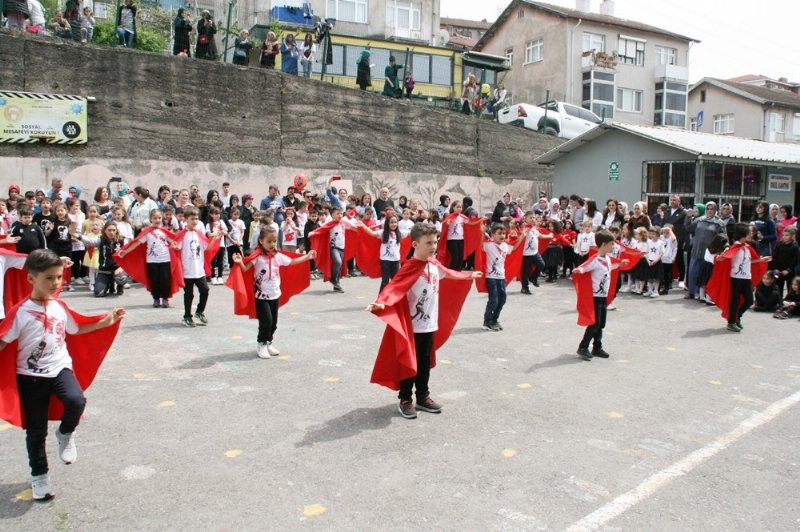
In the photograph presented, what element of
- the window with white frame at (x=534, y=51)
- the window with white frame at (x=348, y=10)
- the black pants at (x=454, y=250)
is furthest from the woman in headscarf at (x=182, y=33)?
the window with white frame at (x=534, y=51)

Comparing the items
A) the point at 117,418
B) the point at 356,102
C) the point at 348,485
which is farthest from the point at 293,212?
the point at 348,485

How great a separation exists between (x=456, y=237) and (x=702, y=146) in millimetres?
8517

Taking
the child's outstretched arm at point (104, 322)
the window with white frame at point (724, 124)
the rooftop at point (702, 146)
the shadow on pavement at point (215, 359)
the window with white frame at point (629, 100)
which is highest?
the window with white frame at point (629, 100)

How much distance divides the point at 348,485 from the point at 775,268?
39.2 feet

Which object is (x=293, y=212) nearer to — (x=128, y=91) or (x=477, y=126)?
(x=128, y=91)

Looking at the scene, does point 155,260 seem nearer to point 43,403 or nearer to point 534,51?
point 43,403

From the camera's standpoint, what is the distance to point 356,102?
2409 cm

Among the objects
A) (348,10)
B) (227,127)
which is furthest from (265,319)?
(348,10)

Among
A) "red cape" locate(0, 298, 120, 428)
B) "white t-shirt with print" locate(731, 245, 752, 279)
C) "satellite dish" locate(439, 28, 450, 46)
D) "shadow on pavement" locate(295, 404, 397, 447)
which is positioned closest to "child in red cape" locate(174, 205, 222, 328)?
"shadow on pavement" locate(295, 404, 397, 447)

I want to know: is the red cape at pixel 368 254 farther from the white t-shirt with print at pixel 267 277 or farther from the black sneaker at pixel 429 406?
the black sneaker at pixel 429 406

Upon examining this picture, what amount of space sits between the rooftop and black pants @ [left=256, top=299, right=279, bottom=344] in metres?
14.1

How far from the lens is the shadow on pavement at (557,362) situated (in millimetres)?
8469

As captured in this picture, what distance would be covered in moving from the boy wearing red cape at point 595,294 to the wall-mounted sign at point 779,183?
14924mm

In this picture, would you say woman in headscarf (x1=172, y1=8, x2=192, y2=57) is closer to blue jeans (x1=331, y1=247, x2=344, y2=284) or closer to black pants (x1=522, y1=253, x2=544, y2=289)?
blue jeans (x1=331, y1=247, x2=344, y2=284)
